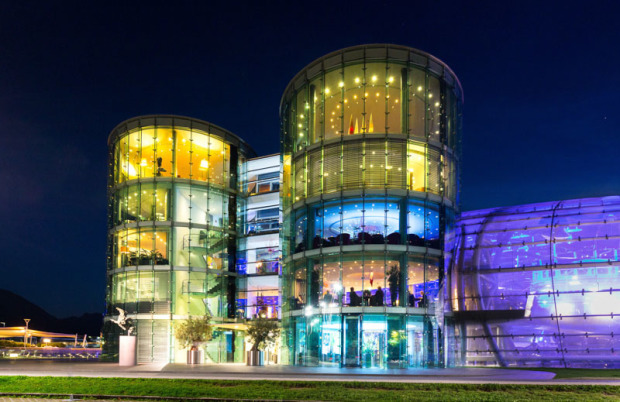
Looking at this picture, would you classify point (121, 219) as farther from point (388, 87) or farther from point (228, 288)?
point (388, 87)

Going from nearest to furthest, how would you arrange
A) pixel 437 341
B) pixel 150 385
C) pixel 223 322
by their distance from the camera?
pixel 150 385 → pixel 437 341 → pixel 223 322

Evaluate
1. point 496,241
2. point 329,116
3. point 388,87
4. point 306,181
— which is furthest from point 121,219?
point 496,241

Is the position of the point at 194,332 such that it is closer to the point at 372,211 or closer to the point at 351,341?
the point at 351,341

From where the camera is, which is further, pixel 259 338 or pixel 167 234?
pixel 167 234

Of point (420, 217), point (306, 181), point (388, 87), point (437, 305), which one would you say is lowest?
point (437, 305)

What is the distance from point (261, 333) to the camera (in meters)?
39.3

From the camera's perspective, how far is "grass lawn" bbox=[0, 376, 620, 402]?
66.9 ft

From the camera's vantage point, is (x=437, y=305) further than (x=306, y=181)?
No

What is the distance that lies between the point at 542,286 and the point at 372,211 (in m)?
12.6

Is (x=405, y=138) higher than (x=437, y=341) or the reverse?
higher

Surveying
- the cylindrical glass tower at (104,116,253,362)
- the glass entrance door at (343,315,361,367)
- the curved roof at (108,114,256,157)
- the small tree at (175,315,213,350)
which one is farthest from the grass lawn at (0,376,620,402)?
the curved roof at (108,114,256,157)

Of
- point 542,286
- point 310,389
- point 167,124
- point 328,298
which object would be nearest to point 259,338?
point 328,298

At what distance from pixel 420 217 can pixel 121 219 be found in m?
26.6

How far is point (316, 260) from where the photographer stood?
1522 inches
